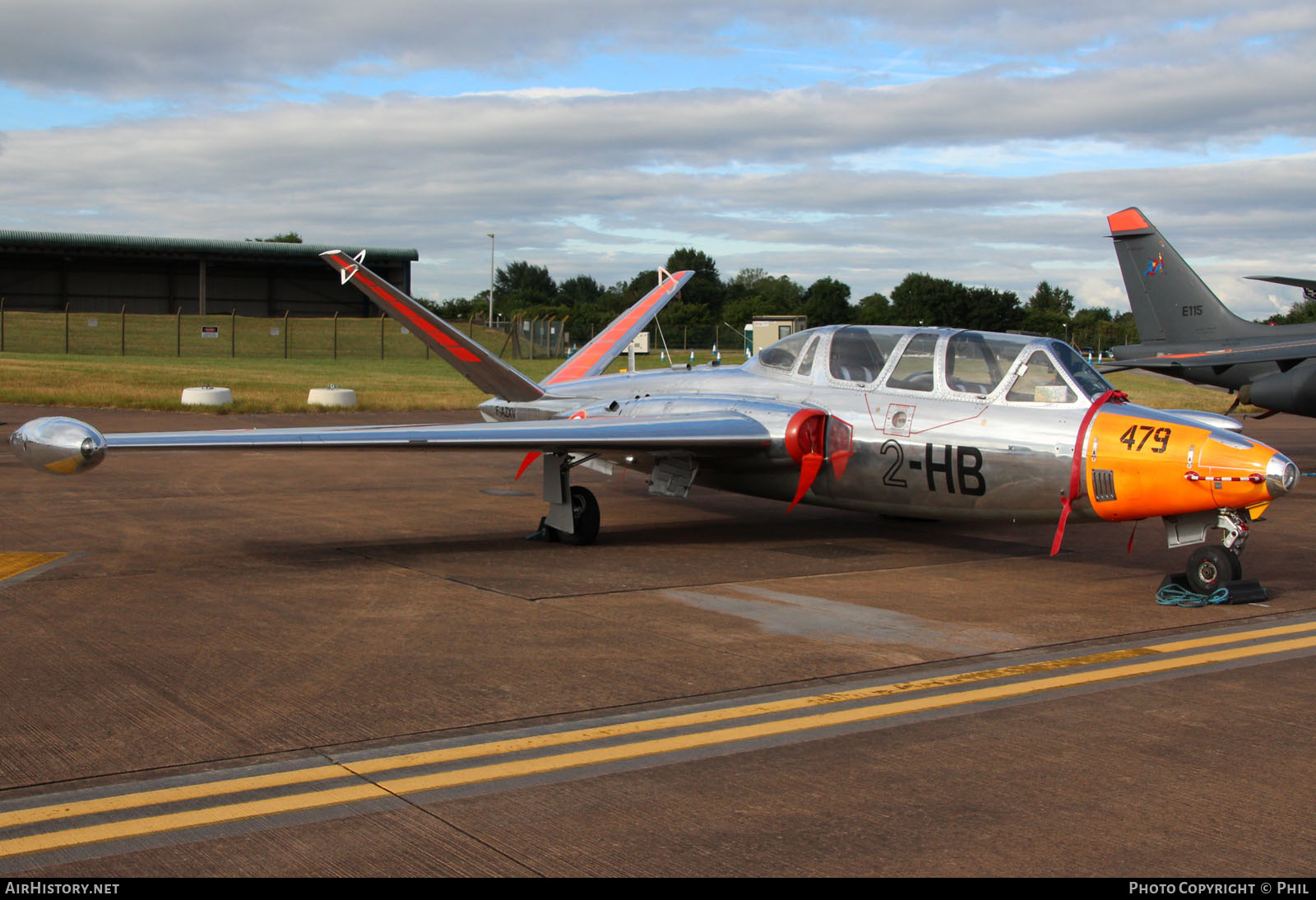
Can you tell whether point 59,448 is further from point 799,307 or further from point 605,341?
point 799,307

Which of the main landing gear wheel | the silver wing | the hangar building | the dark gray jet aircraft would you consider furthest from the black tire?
the hangar building

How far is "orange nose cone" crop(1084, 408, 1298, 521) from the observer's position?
887 centimetres

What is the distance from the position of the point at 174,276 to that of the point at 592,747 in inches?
3192

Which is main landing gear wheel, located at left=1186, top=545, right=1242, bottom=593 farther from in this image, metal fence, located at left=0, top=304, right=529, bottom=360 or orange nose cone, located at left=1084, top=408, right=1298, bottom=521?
metal fence, located at left=0, top=304, right=529, bottom=360

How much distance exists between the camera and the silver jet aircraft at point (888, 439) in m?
9.23

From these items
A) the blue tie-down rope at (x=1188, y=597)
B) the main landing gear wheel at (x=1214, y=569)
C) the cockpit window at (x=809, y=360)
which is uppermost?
the cockpit window at (x=809, y=360)

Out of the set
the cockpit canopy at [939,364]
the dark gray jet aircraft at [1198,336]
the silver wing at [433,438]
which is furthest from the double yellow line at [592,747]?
the dark gray jet aircraft at [1198,336]

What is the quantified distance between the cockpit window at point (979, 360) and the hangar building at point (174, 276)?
68199 millimetres

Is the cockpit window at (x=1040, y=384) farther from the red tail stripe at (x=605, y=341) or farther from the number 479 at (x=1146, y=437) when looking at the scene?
the red tail stripe at (x=605, y=341)

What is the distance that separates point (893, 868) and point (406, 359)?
5725cm

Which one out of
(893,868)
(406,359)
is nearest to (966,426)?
(893,868)

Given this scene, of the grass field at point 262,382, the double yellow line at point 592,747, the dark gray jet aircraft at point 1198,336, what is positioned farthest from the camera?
the grass field at point 262,382

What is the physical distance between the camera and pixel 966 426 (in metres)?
10.7

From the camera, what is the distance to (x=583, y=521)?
477 inches
